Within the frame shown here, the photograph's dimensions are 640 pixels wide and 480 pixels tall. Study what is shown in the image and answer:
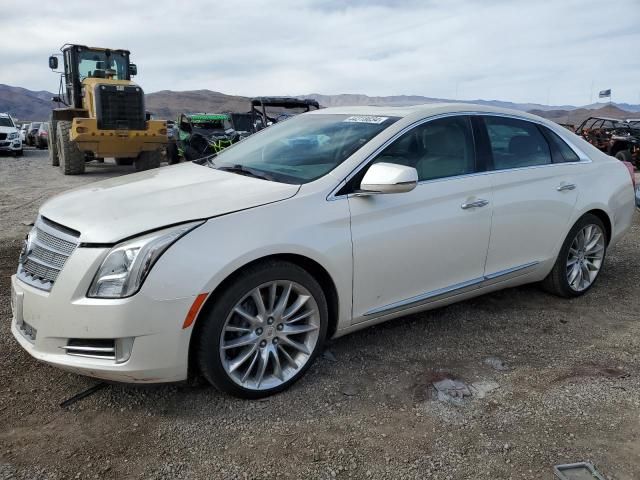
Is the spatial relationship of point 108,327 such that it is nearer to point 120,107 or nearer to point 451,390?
point 451,390

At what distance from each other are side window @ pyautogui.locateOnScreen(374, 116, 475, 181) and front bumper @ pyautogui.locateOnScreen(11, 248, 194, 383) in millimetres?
1511

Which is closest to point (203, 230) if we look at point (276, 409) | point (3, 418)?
point (276, 409)

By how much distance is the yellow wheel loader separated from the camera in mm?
13031

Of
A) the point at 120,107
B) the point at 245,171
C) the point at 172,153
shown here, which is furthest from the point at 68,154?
the point at 245,171

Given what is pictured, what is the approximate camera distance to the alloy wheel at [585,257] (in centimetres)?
434

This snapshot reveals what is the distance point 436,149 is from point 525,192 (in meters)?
0.79

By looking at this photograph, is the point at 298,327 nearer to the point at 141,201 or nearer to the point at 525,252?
the point at 141,201

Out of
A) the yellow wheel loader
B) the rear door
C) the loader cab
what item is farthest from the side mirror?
the loader cab

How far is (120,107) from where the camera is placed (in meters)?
13.3

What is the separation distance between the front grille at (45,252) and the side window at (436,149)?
1.72m

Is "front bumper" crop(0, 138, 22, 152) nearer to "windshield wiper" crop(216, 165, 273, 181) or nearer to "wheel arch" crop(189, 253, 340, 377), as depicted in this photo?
"windshield wiper" crop(216, 165, 273, 181)

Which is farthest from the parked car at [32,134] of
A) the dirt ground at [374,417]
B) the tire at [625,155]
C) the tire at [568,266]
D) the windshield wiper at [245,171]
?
the tire at [568,266]

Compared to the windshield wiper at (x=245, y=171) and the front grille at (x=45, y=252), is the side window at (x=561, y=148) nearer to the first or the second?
the windshield wiper at (x=245, y=171)

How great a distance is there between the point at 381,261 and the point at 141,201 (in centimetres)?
135
